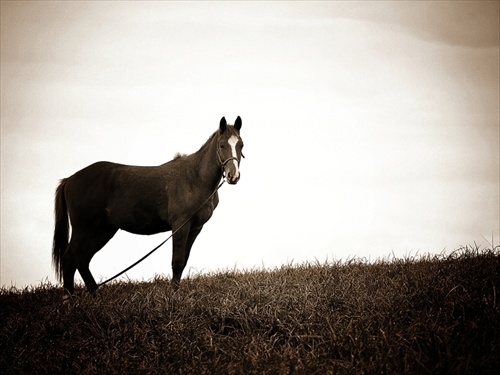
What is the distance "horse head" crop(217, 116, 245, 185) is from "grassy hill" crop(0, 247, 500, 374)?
191 centimetres

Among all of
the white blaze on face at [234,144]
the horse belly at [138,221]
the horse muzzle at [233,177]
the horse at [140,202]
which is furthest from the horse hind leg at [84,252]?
the white blaze on face at [234,144]

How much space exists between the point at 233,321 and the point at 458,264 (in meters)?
3.86

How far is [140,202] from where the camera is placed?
8945 millimetres

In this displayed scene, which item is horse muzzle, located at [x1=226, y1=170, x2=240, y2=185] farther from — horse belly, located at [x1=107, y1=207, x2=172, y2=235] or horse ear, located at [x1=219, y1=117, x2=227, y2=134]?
horse belly, located at [x1=107, y1=207, x2=172, y2=235]

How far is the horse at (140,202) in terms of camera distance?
837cm

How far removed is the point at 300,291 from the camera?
627 centimetres

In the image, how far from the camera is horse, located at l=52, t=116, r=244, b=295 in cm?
837

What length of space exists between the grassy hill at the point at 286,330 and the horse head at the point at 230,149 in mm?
1907

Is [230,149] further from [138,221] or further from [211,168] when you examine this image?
[138,221]

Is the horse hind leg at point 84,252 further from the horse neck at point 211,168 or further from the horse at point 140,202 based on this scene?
the horse neck at point 211,168

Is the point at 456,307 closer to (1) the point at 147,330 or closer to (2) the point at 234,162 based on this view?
(1) the point at 147,330

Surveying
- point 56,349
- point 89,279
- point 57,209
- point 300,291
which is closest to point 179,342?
point 56,349

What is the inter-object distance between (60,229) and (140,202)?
83.7 inches

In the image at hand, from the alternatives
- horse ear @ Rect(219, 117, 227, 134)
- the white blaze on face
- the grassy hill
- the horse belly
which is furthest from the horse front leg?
horse ear @ Rect(219, 117, 227, 134)
